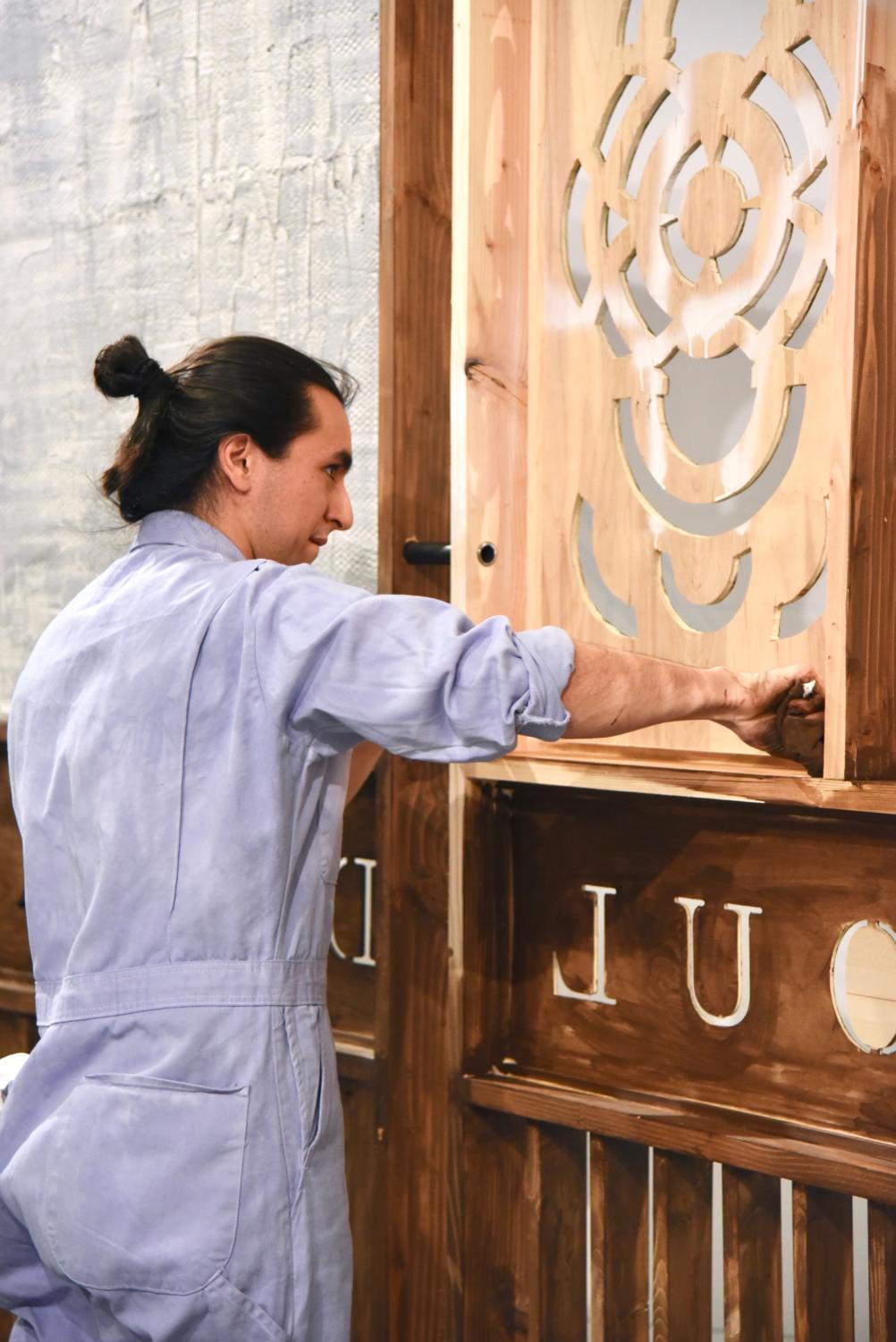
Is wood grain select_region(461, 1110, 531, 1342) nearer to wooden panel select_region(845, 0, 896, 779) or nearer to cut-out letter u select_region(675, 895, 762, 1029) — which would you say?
cut-out letter u select_region(675, 895, 762, 1029)

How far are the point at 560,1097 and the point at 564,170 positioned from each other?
47.5 inches

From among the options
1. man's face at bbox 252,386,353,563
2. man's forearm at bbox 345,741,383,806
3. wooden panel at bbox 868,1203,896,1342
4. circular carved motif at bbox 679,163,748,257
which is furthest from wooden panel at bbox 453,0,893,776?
wooden panel at bbox 868,1203,896,1342

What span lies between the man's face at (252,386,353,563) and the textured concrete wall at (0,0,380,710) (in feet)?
2.19

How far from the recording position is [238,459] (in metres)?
1.50

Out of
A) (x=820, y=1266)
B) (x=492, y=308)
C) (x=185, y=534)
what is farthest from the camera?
(x=492, y=308)

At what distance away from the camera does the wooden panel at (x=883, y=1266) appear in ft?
5.36

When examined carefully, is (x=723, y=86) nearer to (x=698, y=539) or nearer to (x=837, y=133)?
(x=837, y=133)

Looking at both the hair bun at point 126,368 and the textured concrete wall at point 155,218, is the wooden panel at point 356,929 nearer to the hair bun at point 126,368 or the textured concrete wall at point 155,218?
the textured concrete wall at point 155,218

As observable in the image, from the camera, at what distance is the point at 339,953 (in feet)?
7.42

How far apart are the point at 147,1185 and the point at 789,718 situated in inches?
31.8

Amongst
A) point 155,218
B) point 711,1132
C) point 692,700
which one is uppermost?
point 155,218

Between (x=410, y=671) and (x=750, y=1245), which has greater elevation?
(x=410, y=671)

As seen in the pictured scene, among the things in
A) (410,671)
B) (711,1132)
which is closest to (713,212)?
(410,671)

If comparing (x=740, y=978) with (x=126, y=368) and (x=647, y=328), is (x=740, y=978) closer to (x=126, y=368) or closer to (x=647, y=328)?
(x=647, y=328)
